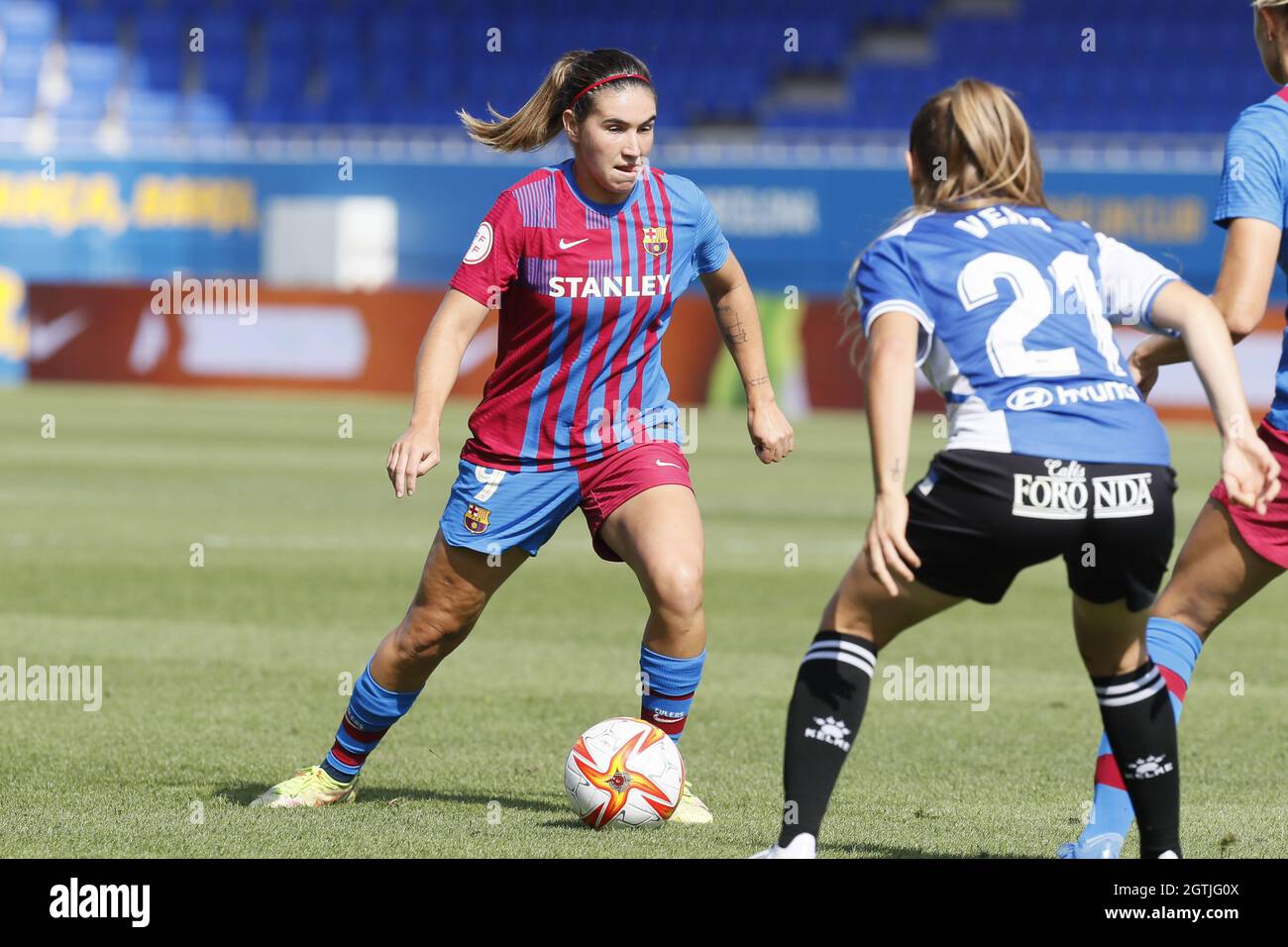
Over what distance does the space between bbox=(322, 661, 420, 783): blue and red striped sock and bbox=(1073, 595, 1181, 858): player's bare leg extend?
2120 millimetres

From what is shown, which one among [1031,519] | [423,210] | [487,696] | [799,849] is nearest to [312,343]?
[423,210]

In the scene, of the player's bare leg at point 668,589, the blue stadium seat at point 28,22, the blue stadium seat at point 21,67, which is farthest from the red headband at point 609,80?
the blue stadium seat at point 28,22

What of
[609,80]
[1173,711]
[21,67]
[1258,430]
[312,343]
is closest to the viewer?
[1173,711]

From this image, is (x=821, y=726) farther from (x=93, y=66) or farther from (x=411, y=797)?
(x=93, y=66)

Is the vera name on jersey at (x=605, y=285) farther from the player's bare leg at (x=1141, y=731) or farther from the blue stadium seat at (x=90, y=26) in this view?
the blue stadium seat at (x=90, y=26)

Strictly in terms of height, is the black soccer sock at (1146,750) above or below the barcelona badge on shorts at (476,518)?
below

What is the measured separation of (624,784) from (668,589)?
54 centimetres

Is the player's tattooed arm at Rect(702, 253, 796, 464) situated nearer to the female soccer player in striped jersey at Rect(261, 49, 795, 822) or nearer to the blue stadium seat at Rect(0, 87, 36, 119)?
the female soccer player in striped jersey at Rect(261, 49, 795, 822)

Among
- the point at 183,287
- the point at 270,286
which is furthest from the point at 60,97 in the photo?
the point at 270,286

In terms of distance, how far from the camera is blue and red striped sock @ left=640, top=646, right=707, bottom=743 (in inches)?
215

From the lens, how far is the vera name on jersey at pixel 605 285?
17.5 ft

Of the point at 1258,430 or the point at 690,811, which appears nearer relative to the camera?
the point at 1258,430

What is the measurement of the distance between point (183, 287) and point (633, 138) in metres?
25.6

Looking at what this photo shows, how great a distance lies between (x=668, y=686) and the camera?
5.49 metres
